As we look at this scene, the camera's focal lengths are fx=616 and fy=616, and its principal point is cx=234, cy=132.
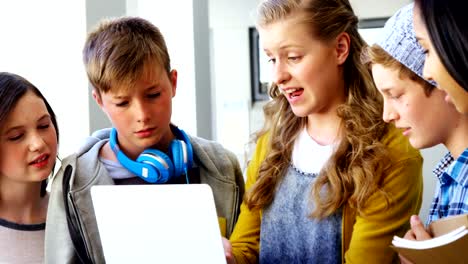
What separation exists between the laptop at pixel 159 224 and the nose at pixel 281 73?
16.0 inches

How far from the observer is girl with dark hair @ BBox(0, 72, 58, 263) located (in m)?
1.60

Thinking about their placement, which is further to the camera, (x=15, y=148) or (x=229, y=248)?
(x=15, y=148)

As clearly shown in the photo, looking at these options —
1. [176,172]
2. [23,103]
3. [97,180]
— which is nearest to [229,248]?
[176,172]

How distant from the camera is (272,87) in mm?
1685

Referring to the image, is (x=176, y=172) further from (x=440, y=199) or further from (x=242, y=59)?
(x=242, y=59)

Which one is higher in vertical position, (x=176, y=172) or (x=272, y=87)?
(x=272, y=87)

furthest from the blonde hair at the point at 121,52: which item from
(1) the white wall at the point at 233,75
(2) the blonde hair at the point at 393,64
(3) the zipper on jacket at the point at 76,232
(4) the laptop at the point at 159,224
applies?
(1) the white wall at the point at 233,75

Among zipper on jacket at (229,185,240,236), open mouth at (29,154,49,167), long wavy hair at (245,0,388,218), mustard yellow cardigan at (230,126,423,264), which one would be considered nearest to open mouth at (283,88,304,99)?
long wavy hair at (245,0,388,218)

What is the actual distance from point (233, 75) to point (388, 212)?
3.91 metres

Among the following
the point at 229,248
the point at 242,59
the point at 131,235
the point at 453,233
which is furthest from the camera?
the point at 242,59

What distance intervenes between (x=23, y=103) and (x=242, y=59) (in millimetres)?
3687

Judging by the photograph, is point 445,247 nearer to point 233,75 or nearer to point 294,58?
point 294,58

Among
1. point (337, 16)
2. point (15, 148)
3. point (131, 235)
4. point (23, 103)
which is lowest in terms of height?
point (131, 235)

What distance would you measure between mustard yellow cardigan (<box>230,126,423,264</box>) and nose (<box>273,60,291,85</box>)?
0.91 ft
